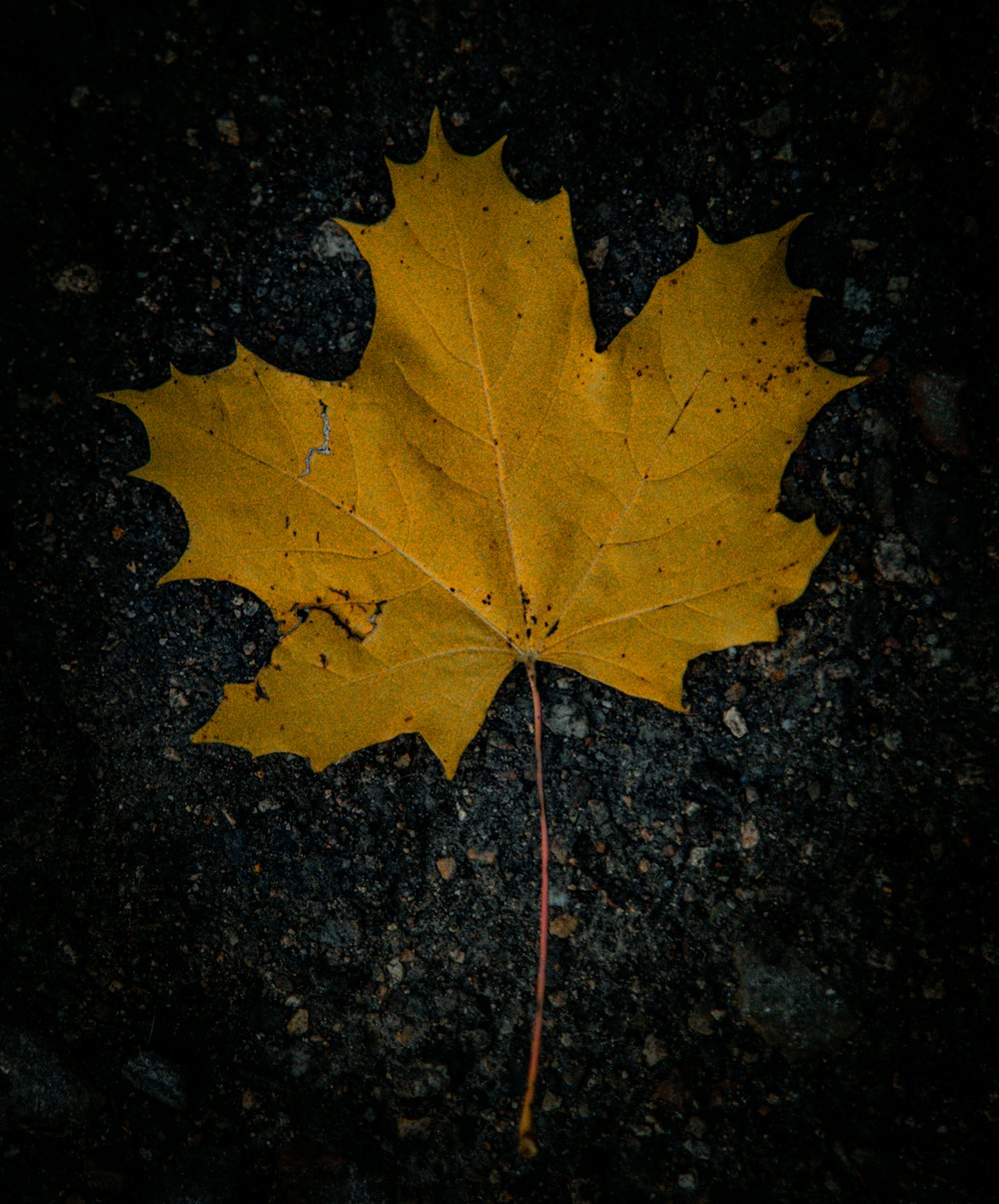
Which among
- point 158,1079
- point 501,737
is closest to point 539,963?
point 501,737

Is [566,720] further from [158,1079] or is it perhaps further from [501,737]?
[158,1079]

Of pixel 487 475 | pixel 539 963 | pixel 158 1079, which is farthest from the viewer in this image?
pixel 158 1079

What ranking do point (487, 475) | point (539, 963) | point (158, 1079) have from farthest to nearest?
point (158, 1079) → point (539, 963) → point (487, 475)

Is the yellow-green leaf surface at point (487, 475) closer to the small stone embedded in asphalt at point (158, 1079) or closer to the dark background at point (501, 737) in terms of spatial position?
the dark background at point (501, 737)

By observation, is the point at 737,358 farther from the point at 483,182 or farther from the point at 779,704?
the point at 779,704

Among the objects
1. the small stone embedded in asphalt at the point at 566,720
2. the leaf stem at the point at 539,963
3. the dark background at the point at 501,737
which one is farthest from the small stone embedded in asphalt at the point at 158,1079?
the small stone embedded in asphalt at the point at 566,720
